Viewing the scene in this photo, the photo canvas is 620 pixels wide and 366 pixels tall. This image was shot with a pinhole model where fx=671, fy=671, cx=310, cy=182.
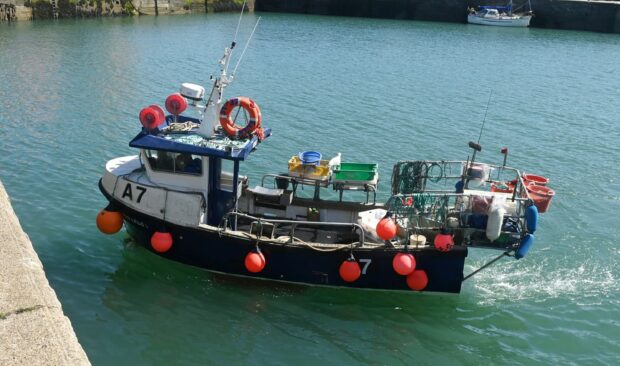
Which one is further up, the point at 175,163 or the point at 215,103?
the point at 215,103

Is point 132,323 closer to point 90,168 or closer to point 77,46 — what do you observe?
point 90,168

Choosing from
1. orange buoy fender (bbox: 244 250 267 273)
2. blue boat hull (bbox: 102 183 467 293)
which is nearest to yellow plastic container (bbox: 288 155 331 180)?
blue boat hull (bbox: 102 183 467 293)

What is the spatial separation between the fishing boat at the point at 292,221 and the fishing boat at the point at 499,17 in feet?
169

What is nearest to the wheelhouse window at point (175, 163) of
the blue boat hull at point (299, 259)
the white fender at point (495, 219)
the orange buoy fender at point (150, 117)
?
the orange buoy fender at point (150, 117)

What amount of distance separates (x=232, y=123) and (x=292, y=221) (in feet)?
7.36

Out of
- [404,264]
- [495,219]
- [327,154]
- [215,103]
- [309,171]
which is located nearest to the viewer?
[495,219]

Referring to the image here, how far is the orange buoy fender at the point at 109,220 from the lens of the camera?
1292 cm

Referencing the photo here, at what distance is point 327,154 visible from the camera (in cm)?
2086

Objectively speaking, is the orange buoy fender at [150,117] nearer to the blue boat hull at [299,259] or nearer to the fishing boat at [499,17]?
the blue boat hull at [299,259]

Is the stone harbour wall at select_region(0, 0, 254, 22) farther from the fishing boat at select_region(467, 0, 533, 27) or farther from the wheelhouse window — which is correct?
the wheelhouse window

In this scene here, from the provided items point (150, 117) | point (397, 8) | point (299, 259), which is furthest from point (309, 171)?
point (397, 8)

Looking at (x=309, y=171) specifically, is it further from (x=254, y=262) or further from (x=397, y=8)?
(x=397, y=8)

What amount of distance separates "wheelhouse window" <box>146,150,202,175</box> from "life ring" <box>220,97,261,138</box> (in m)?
0.80

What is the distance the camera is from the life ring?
12.4 metres
